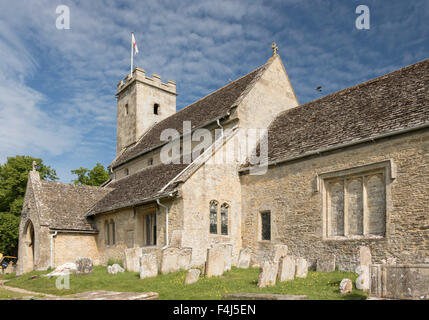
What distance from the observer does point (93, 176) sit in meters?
46.8

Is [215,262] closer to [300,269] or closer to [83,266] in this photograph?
[300,269]

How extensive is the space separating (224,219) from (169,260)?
Result: 4.69m

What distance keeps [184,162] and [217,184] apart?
3.20 meters

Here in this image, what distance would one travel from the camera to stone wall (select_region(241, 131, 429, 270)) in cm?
1360

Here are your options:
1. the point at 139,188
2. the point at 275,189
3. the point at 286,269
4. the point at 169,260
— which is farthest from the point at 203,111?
the point at 286,269

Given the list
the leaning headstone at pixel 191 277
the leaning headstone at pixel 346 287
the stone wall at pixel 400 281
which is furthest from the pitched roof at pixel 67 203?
the stone wall at pixel 400 281

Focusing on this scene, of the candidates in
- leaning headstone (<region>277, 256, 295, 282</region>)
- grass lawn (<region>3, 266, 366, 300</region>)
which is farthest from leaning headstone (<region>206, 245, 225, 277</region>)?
leaning headstone (<region>277, 256, 295, 282</region>)

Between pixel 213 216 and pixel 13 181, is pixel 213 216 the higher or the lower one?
the lower one

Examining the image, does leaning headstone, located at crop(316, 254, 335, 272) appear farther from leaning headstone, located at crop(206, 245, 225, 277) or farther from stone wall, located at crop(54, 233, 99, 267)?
stone wall, located at crop(54, 233, 99, 267)

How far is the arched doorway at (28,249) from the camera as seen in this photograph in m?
25.0

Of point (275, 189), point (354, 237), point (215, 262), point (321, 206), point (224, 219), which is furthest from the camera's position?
point (224, 219)

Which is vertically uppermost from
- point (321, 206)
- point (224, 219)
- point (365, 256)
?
point (321, 206)
